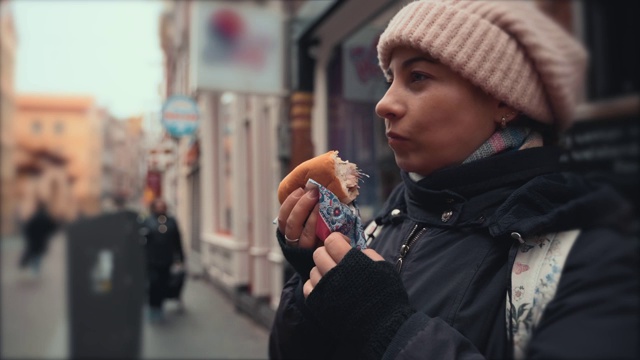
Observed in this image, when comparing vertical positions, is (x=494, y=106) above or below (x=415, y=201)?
above

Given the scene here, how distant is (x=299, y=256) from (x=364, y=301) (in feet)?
A: 0.45

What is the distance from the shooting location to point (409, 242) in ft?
3.14

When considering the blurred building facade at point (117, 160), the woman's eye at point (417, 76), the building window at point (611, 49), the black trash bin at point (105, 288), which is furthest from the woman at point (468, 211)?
the black trash bin at point (105, 288)

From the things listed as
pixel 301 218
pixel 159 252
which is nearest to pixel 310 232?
pixel 301 218

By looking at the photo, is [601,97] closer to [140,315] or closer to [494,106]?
[494,106]

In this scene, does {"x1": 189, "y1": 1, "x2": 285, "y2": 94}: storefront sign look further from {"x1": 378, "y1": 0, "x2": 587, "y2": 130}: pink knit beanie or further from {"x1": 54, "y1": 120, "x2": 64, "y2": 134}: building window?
{"x1": 378, "y1": 0, "x2": 587, "y2": 130}: pink knit beanie

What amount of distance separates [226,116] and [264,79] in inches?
181

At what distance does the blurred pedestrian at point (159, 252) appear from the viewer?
700 centimetres

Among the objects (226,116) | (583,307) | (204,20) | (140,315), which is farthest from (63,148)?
(226,116)

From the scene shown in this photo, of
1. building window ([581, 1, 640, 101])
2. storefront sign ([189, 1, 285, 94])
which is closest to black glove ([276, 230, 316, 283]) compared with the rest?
building window ([581, 1, 640, 101])

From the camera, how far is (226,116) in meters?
6.86

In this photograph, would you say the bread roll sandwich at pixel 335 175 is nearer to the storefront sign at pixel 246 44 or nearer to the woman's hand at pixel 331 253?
the woman's hand at pixel 331 253

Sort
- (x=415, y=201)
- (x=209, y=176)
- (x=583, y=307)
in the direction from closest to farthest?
(x=583, y=307)
(x=415, y=201)
(x=209, y=176)

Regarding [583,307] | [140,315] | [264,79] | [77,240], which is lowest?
[140,315]
